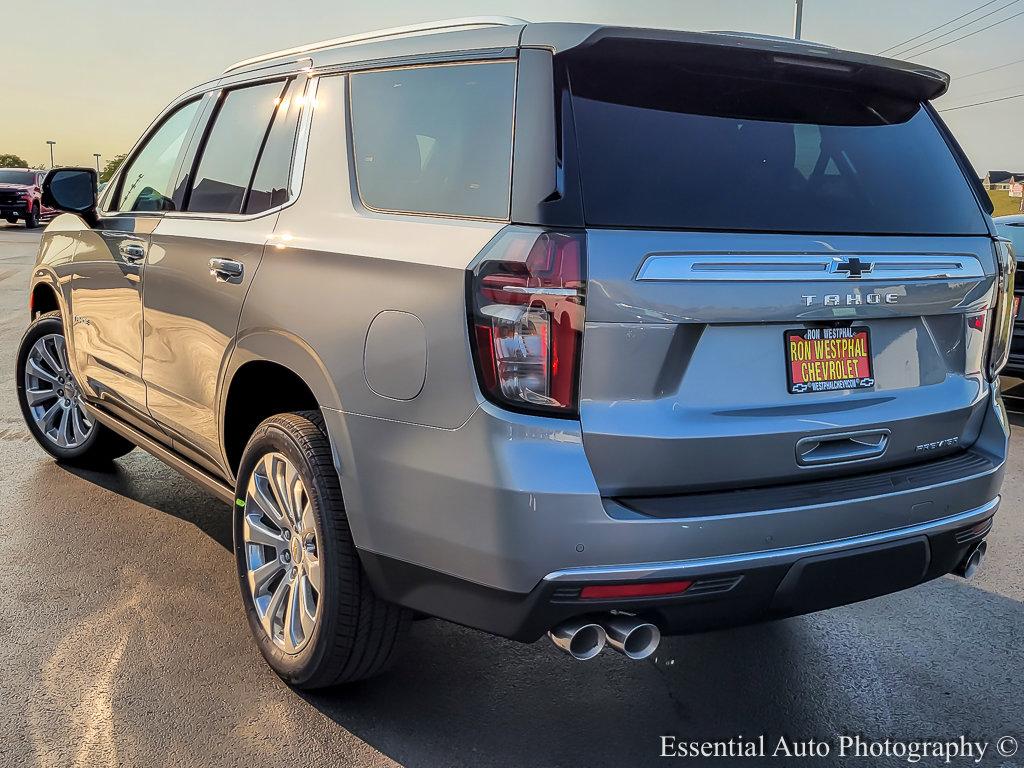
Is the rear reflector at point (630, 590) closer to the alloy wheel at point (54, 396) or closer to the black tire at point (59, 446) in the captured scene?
the black tire at point (59, 446)

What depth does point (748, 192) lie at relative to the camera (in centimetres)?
262

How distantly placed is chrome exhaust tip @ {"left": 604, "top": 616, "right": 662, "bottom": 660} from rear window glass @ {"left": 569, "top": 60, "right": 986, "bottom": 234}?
0.96 metres

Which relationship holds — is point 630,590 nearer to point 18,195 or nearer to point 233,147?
point 233,147

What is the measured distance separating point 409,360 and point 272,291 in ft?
2.53

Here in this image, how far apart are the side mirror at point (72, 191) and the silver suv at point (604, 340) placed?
174 cm

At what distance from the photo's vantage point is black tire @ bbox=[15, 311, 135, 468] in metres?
5.38

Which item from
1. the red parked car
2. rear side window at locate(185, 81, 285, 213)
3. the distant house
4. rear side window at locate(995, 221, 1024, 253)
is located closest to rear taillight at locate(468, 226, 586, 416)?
rear side window at locate(185, 81, 285, 213)

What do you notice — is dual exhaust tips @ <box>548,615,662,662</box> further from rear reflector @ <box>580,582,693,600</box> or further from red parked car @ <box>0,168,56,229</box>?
red parked car @ <box>0,168,56,229</box>

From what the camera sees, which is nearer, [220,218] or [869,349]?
[869,349]

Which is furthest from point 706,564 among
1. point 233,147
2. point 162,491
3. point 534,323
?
point 162,491

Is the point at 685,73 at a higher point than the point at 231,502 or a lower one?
higher

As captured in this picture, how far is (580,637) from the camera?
8.24 ft

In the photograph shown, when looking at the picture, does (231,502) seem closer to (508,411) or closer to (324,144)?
(324,144)

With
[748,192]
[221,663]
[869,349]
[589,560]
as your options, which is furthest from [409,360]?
[221,663]
